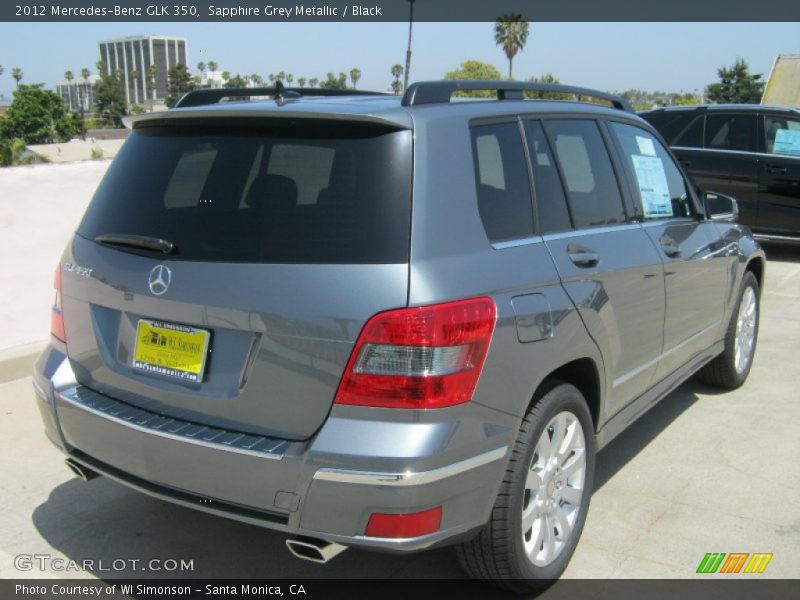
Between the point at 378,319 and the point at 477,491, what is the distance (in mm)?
633

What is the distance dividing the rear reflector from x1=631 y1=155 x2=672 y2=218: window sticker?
2183 mm

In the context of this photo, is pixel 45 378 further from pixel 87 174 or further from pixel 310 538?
pixel 87 174

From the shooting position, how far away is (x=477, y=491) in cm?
257

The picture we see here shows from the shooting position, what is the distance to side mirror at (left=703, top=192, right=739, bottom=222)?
4758 millimetres

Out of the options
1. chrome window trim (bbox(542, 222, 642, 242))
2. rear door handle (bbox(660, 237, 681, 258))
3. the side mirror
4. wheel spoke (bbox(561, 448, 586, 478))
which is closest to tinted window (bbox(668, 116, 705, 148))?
the side mirror

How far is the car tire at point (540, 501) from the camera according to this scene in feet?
9.00

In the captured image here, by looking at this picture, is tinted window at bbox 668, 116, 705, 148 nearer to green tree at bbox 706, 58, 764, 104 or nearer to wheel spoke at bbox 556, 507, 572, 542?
wheel spoke at bbox 556, 507, 572, 542

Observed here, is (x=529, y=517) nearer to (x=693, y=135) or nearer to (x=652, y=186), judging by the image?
(x=652, y=186)

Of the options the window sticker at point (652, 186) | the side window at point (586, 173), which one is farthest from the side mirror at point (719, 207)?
the side window at point (586, 173)

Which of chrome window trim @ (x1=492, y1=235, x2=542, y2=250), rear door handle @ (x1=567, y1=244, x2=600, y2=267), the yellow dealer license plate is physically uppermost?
chrome window trim @ (x1=492, y1=235, x2=542, y2=250)

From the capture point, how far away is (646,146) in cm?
432

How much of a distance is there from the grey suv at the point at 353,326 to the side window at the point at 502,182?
1 centimetres

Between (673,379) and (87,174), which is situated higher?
(87,174)

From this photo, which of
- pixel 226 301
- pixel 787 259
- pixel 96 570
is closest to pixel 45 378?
pixel 96 570
